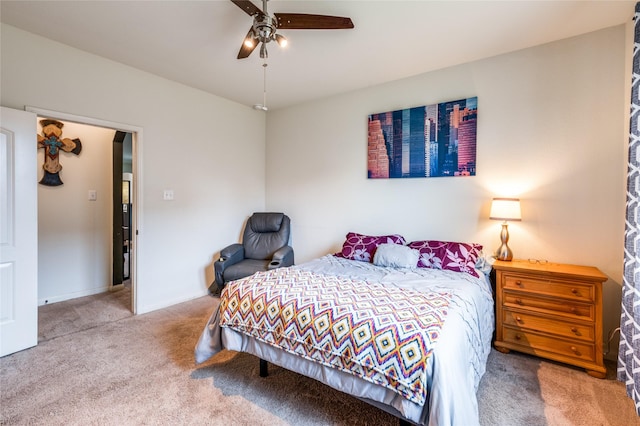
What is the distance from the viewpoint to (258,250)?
395 cm

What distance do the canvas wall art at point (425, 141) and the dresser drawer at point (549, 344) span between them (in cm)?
151

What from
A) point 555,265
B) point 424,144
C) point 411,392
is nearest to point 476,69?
point 424,144

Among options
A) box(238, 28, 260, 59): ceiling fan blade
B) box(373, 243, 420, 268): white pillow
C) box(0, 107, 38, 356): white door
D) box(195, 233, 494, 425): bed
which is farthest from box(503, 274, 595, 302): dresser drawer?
box(0, 107, 38, 356): white door

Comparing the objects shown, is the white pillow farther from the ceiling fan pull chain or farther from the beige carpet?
the ceiling fan pull chain

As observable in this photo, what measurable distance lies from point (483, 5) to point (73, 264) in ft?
17.0

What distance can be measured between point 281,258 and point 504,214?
94.2 inches

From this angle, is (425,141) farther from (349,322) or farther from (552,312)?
(349,322)

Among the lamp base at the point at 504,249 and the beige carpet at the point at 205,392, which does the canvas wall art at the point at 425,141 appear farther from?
the beige carpet at the point at 205,392

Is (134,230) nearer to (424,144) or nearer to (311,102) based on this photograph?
(311,102)

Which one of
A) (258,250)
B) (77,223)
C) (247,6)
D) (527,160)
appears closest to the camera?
(247,6)

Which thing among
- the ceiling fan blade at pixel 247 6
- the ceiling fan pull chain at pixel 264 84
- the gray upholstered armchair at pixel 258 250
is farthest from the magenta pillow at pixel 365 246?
the ceiling fan blade at pixel 247 6

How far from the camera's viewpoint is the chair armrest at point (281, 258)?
342 centimetres

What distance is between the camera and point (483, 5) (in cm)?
203

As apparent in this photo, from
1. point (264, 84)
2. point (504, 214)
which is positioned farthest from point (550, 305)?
point (264, 84)
